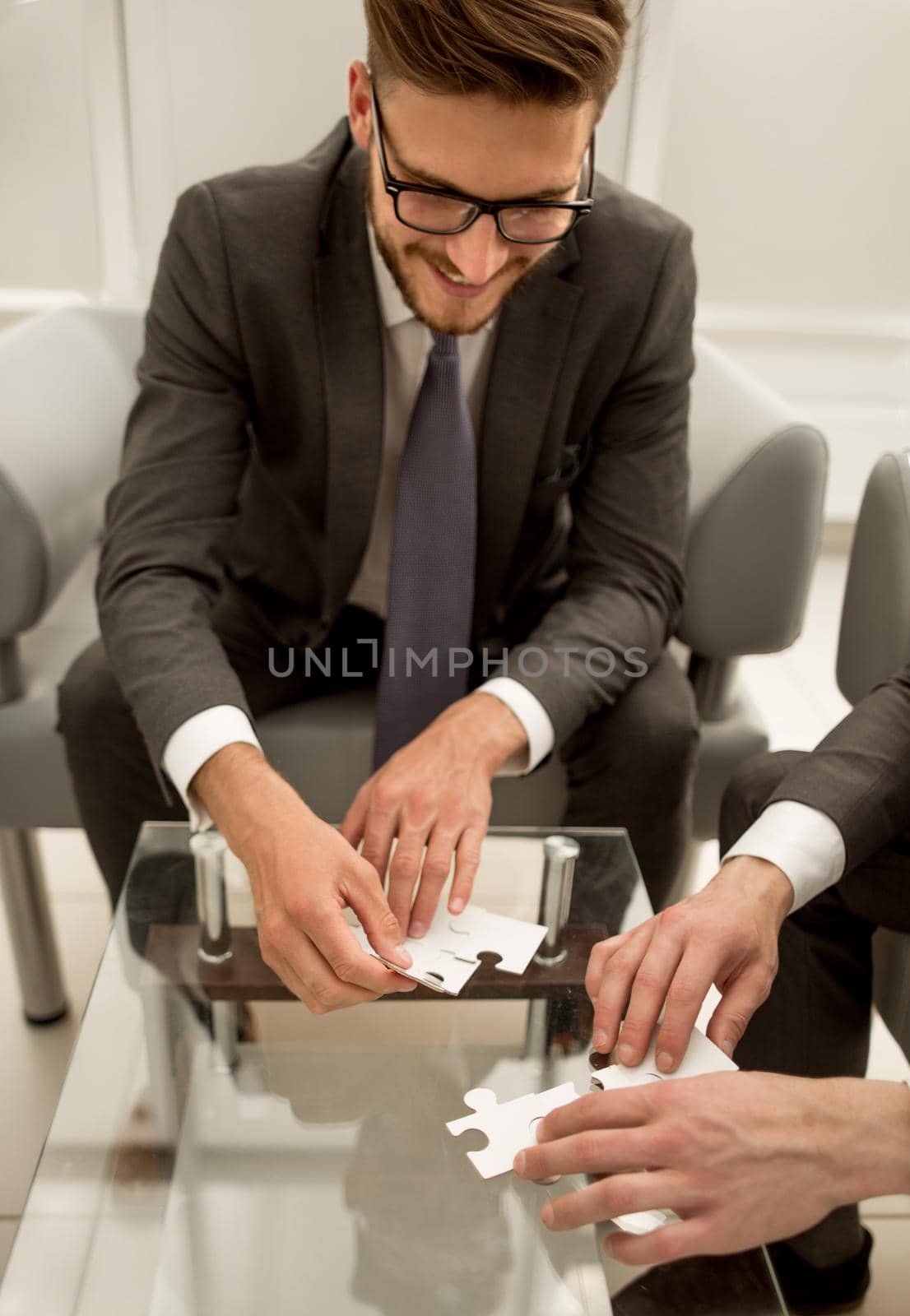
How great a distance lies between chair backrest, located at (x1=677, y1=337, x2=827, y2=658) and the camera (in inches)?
61.1

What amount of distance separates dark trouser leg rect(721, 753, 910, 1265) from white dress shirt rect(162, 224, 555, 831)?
366 mm

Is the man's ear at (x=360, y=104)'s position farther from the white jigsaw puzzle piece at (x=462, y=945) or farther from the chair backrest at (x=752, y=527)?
the white jigsaw puzzle piece at (x=462, y=945)

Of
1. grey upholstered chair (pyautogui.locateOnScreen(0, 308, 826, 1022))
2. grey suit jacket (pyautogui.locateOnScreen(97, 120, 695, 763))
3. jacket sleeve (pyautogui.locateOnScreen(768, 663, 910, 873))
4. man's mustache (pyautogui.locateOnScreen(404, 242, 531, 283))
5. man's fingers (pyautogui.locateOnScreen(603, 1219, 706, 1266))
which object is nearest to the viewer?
man's fingers (pyautogui.locateOnScreen(603, 1219, 706, 1266))

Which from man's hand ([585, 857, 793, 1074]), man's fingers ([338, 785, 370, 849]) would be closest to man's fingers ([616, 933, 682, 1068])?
man's hand ([585, 857, 793, 1074])

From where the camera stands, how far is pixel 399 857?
43.9 inches

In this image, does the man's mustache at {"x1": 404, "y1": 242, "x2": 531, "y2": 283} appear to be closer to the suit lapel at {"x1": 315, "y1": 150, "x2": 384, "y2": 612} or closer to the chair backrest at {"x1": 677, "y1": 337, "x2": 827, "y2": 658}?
the suit lapel at {"x1": 315, "y1": 150, "x2": 384, "y2": 612}

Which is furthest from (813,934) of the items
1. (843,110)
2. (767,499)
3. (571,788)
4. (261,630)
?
(843,110)

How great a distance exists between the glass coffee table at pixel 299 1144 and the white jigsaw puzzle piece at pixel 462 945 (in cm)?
2

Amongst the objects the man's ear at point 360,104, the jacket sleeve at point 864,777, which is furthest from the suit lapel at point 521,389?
the jacket sleeve at point 864,777

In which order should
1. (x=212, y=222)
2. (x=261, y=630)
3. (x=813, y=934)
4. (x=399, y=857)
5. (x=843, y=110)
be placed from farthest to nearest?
(x=843, y=110) → (x=261, y=630) → (x=212, y=222) → (x=813, y=934) → (x=399, y=857)

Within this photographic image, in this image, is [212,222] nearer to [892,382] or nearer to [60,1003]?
[60,1003]

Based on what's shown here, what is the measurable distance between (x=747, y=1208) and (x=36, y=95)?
2714 mm

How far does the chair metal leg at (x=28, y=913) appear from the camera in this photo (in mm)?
1591

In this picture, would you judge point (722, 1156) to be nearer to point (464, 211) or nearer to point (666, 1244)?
point (666, 1244)
